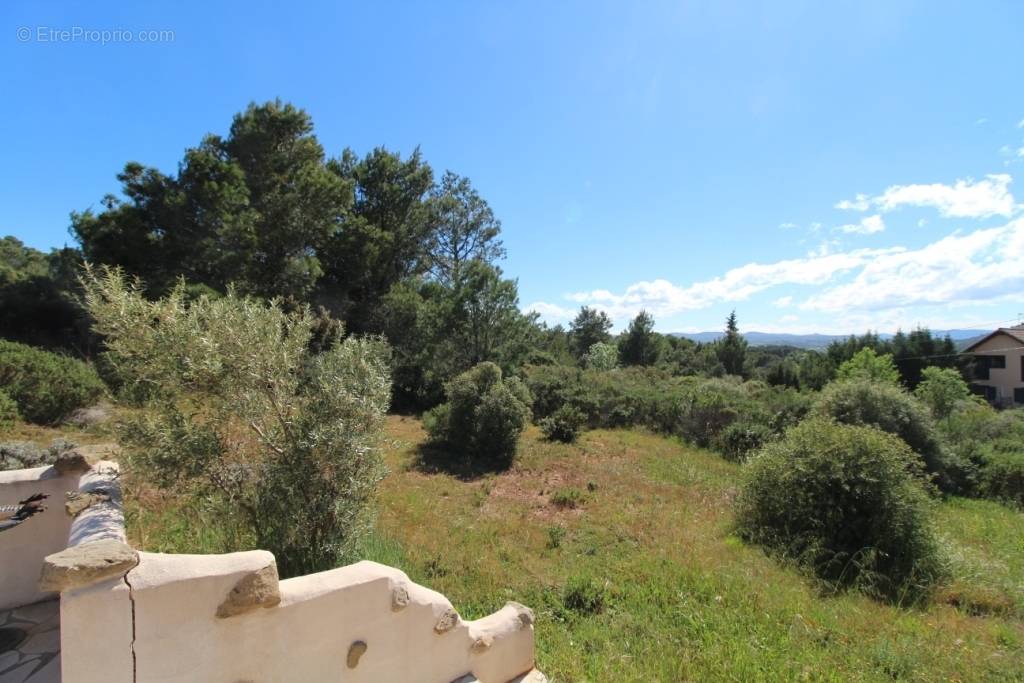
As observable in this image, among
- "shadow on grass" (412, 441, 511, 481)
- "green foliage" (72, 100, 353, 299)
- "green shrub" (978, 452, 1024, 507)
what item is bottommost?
"green shrub" (978, 452, 1024, 507)

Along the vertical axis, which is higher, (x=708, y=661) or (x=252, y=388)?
(x=252, y=388)

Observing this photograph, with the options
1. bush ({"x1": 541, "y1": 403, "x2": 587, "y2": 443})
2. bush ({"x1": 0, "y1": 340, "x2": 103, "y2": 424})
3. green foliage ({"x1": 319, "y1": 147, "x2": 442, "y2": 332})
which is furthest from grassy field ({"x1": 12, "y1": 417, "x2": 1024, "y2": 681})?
green foliage ({"x1": 319, "y1": 147, "x2": 442, "y2": 332})

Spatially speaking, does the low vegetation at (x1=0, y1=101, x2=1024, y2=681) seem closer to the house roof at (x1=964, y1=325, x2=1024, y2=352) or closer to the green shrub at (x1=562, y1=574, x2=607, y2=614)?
the green shrub at (x1=562, y1=574, x2=607, y2=614)

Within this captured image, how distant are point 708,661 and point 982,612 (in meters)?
3.74

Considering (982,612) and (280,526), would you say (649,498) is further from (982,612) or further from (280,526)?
(280,526)

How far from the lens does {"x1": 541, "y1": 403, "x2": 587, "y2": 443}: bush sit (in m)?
13.2

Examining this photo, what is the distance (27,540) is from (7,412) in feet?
22.2

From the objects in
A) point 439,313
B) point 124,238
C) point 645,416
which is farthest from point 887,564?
point 124,238

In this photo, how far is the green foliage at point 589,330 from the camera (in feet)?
130

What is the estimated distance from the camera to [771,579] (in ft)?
17.6

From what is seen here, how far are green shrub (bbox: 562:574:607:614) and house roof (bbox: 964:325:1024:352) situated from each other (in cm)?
3724

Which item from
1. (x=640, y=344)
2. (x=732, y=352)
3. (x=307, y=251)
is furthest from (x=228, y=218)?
(x=732, y=352)

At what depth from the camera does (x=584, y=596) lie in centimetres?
471

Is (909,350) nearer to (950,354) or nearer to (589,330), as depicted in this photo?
(950,354)
